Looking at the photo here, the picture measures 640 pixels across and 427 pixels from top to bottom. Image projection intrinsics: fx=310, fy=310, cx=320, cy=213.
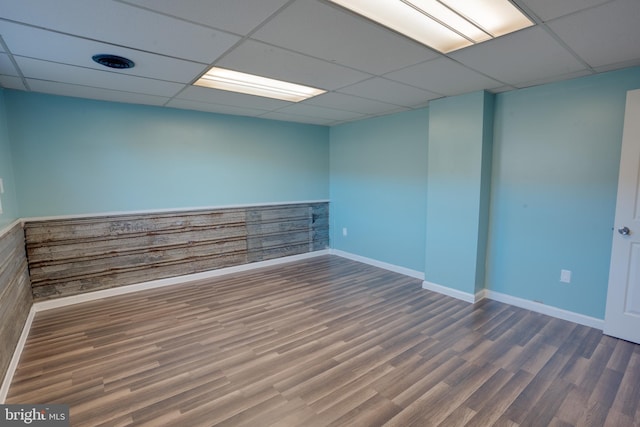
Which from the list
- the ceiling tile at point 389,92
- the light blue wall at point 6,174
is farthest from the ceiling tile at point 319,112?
the light blue wall at point 6,174

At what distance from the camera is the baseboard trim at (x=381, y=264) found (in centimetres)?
436

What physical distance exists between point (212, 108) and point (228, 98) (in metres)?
0.62

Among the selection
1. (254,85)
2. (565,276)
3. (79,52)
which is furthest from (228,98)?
(565,276)

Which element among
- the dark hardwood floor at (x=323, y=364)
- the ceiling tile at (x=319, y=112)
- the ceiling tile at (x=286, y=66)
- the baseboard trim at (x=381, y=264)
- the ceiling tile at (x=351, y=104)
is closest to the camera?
the dark hardwood floor at (x=323, y=364)

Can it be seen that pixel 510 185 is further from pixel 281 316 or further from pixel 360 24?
pixel 281 316

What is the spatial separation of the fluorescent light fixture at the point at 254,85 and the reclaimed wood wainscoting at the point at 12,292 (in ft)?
6.63

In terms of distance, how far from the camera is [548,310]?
316cm

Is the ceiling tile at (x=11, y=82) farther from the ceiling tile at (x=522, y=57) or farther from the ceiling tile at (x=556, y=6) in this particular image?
the ceiling tile at (x=556, y=6)

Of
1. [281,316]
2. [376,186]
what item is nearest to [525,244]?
[376,186]

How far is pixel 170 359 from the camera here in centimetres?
242

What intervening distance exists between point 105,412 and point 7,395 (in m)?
0.72

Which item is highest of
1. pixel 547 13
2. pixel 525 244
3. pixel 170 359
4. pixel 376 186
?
pixel 547 13

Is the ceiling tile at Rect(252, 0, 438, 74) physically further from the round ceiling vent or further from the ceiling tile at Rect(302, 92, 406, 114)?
the round ceiling vent

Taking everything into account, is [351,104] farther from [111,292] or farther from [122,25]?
[111,292]
